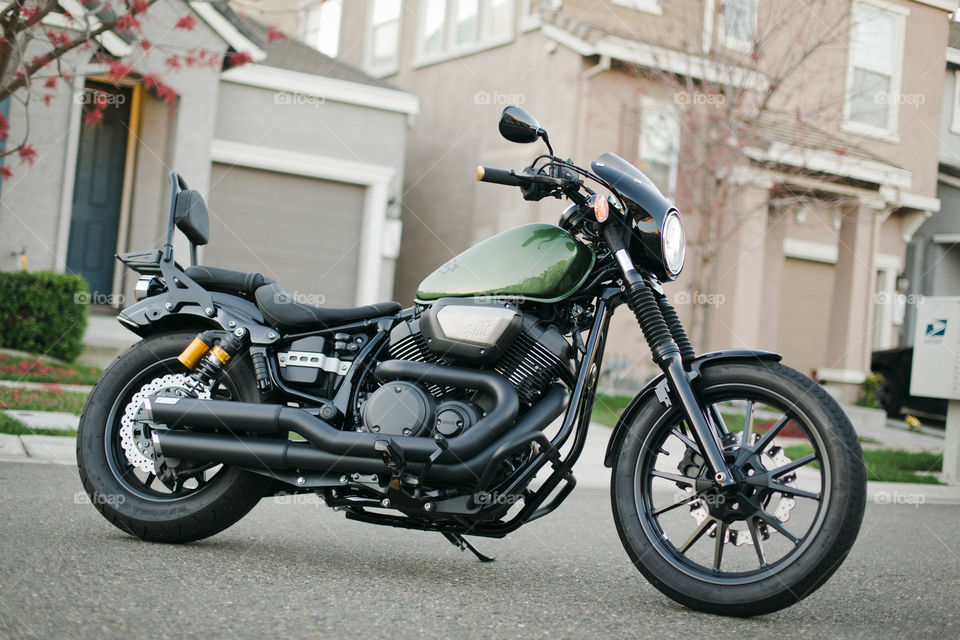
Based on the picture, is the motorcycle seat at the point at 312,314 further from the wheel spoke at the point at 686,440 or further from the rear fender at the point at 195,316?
the wheel spoke at the point at 686,440

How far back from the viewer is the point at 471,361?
11.9 feet

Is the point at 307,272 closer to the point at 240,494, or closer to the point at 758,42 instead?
→ the point at 758,42

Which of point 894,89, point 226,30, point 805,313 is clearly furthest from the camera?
point 894,89

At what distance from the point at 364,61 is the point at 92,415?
54.9ft

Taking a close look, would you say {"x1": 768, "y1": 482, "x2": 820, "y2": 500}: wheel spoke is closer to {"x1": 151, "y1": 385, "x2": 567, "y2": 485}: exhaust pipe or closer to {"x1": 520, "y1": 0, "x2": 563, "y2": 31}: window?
{"x1": 151, "y1": 385, "x2": 567, "y2": 485}: exhaust pipe

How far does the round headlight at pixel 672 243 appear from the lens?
3484 millimetres

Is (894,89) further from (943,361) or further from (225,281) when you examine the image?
(225,281)

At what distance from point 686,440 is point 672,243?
2.43 ft

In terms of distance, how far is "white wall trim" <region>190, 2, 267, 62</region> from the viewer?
11.8 meters

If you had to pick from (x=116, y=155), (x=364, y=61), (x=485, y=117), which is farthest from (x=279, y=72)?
(x=364, y=61)

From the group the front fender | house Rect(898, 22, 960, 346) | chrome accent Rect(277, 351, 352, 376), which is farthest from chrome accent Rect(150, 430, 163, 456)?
house Rect(898, 22, 960, 346)

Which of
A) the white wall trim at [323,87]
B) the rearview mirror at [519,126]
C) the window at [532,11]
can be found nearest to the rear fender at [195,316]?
the rearview mirror at [519,126]

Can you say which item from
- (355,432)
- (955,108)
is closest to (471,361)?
(355,432)

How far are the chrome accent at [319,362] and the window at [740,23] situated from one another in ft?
32.9
